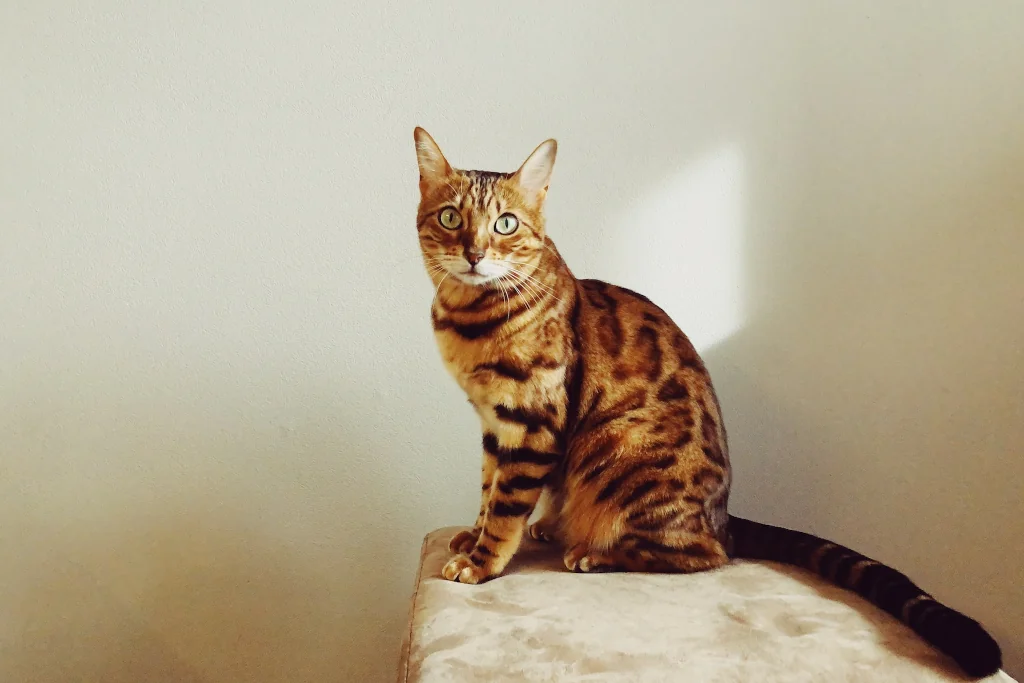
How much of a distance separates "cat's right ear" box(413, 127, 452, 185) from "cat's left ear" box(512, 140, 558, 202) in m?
0.12

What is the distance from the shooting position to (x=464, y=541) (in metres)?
1.20

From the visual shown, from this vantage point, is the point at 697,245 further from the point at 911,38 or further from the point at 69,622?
the point at 69,622

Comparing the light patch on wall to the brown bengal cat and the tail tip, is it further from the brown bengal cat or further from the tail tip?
the tail tip

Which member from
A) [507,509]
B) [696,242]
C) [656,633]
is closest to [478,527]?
[507,509]

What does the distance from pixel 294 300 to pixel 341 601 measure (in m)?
0.64

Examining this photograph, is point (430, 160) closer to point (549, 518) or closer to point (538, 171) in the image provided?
point (538, 171)

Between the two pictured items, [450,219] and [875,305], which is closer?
[450,219]

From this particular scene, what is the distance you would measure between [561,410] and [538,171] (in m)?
0.40

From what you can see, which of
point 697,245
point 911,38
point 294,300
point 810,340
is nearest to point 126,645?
point 294,300

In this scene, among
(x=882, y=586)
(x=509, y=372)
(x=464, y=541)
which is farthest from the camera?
(x=464, y=541)

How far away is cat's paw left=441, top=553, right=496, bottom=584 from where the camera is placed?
3.48 ft

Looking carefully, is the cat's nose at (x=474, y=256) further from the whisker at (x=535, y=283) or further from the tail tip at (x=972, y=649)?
the tail tip at (x=972, y=649)

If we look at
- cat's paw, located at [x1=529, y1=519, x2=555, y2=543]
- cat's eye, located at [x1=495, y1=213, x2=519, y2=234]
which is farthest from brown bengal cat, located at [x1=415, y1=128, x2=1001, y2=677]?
cat's paw, located at [x1=529, y1=519, x2=555, y2=543]

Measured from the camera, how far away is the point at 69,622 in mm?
1401
